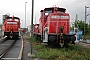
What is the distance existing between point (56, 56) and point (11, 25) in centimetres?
1572

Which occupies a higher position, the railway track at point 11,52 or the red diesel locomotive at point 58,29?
the red diesel locomotive at point 58,29

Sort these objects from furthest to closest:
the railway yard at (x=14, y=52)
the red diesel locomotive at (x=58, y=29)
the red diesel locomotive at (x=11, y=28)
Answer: the red diesel locomotive at (x=11, y=28) < the red diesel locomotive at (x=58, y=29) < the railway yard at (x=14, y=52)

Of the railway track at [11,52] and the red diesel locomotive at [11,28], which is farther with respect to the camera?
the red diesel locomotive at [11,28]

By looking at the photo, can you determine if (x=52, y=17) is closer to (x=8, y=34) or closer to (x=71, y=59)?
(x=71, y=59)

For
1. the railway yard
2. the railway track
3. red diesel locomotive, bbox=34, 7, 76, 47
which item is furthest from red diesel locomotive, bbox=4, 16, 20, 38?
red diesel locomotive, bbox=34, 7, 76, 47

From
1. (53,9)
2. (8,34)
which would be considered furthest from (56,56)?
(8,34)

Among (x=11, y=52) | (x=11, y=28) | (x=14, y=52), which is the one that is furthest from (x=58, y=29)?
(x=11, y=28)

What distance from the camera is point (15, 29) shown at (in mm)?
24062

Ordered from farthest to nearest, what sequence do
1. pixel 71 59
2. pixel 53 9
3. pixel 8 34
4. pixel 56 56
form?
pixel 8 34 < pixel 53 9 < pixel 56 56 < pixel 71 59

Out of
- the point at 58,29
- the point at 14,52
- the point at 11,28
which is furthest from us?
the point at 11,28

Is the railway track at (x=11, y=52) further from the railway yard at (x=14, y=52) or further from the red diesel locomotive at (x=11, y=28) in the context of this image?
the red diesel locomotive at (x=11, y=28)

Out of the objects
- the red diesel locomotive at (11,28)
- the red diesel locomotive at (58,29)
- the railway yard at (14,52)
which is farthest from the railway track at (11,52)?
the red diesel locomotive at (11,28)

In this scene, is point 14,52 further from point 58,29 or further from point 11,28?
point 11,28

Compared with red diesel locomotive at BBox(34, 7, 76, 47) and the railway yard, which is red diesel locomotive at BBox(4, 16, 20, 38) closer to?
the railway yard
